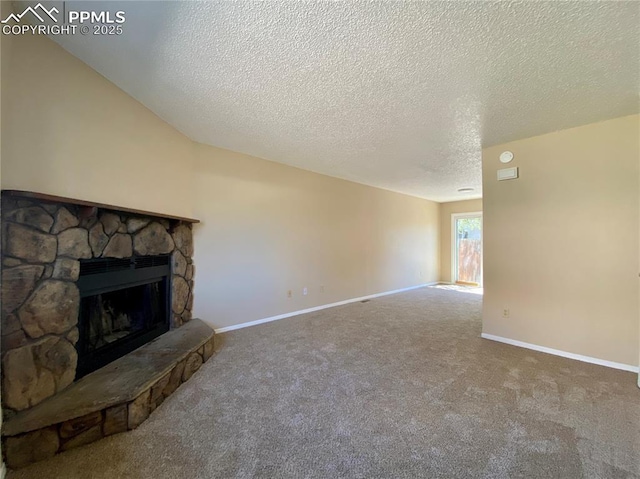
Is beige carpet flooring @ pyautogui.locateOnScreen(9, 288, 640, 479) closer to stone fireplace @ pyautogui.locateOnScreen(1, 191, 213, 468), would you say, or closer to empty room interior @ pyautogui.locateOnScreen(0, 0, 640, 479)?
empty room interior @ pyautogui.locateOnScreen(0, 0, 640, 479)

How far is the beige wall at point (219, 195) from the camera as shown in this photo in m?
1.60

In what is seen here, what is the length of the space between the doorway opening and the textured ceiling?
14.3ft

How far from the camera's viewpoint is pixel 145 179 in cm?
244

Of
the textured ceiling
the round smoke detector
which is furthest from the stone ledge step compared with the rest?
the round smoke detector

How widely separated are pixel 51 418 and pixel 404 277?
601 centimetres

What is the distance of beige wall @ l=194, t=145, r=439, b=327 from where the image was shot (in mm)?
3367

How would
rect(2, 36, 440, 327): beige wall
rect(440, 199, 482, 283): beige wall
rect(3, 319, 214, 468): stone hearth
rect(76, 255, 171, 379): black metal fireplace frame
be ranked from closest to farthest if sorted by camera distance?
rect(3, 319, 214, 468): stone hearth → rect(2, 36, 440, 327): beige wall → rect(76, 255, 171, 379): black metal fireplace frame → rect(440, 199, 482, 283): beige wall

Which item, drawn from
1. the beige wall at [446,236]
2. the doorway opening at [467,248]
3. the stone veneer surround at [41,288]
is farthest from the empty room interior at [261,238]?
the beige wall at [446,236]

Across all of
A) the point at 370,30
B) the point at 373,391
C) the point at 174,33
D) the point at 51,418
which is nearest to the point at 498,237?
the point at 373,391

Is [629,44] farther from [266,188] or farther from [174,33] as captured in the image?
[266,188]

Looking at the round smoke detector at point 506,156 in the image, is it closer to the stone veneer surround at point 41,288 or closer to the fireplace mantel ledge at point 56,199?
the fireplace mantel ledge at point 56,199

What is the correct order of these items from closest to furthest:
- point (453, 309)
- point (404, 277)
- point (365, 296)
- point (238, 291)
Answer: point (238, 291) → point (453, 309) → point (365, 296) → point (404, 277)

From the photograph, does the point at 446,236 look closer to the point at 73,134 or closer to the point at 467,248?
A: the point at 467,248

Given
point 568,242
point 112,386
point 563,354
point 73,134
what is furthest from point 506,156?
point 112,386
